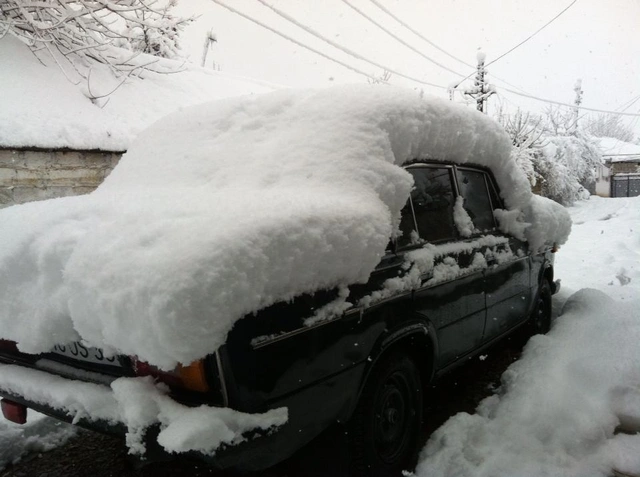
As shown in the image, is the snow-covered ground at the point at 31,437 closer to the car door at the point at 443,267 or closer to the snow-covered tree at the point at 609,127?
the car door at the point at 443,267

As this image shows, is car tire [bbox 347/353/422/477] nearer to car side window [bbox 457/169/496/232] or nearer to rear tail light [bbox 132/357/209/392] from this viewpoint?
rear tail light [bbox 132/357/209/392]

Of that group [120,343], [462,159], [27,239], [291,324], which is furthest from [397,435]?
[27,239]

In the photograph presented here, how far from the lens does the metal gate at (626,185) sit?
2883cm

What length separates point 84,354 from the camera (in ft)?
6.53

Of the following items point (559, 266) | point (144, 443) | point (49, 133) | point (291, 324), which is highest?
point (49, 133)

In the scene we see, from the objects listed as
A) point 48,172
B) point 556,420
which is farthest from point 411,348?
point 48,172

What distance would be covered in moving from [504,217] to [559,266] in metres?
4.29

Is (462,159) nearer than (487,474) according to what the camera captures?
No

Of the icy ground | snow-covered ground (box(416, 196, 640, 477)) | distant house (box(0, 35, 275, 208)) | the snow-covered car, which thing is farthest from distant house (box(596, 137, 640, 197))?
the snow-covered car

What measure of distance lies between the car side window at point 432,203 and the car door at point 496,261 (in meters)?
0.21

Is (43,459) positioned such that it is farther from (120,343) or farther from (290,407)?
(290,407)

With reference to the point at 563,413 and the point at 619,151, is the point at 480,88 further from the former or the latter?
the point at 619,151

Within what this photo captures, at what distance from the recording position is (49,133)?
6828mm

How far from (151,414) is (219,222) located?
2.35ft
